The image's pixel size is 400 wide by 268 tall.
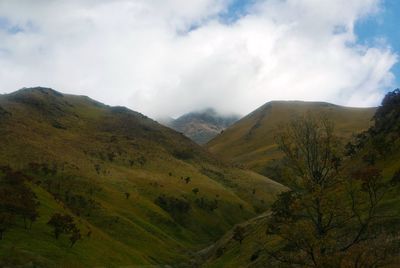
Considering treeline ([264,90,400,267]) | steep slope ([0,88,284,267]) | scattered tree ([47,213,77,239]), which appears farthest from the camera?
steep slope ([0,88,284,267])

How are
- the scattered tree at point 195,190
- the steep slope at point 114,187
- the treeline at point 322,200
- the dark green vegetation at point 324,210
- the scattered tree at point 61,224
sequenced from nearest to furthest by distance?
the treeline at point 322,200 < the dark green vegetation at point 324,210 < the scattered tree at point 61,224 < the steep slope at point 114,187 < the scattered tree at point 195,190

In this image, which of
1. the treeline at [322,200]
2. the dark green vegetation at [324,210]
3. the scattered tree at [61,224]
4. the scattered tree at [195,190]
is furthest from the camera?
the scattered tree at [195,190]

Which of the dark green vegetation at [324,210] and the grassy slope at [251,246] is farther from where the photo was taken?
the grassy slope at [251,246]

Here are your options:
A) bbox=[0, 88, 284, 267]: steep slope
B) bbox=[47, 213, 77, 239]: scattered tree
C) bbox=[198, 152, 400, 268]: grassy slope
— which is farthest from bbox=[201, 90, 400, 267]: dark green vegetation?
bbox=[47, 213, 77, 239]: scattered tree

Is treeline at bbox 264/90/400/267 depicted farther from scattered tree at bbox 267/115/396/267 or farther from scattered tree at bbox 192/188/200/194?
scattered tree at bbox 192/188/200/194

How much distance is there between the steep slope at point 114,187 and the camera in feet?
167

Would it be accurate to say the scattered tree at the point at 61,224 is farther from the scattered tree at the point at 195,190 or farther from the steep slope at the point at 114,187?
the scattered tree at the point at 195,190

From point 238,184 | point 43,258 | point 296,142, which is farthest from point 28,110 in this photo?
point 296,142

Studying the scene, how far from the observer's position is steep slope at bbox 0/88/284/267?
50.9 metres

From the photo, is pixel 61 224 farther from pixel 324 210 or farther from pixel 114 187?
pixel 114 187

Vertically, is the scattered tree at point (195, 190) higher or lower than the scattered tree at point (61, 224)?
higher

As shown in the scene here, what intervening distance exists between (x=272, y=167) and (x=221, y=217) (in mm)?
88078

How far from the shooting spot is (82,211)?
69.6 metres

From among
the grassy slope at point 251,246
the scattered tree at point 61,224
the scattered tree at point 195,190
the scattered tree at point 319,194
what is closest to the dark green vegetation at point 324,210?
the scattered tree at point 319,194
